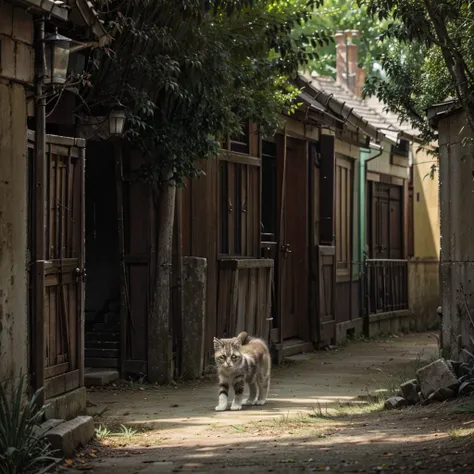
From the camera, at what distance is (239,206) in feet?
55.3

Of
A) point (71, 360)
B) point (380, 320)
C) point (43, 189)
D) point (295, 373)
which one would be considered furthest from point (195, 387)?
point (380, 320)

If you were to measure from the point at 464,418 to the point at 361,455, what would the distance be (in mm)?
2275

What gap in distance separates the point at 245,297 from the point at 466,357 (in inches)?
198

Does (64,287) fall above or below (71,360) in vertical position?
above

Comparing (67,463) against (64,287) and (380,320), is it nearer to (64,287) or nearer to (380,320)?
(64,287)

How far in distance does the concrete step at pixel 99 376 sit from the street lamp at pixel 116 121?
321cm

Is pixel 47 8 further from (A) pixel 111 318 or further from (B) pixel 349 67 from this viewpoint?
(B) pixel 349 67

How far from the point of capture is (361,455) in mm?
8344

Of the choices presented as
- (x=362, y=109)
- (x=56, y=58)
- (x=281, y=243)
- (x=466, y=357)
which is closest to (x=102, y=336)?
(x=281, y=243)

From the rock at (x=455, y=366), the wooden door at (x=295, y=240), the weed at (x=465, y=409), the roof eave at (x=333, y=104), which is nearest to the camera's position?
the weed at (x=465, y=409)

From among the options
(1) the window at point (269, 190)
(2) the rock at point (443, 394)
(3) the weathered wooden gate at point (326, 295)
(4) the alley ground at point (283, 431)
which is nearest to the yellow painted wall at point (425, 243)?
(3) the weathered wooden gate at point (326, 295)

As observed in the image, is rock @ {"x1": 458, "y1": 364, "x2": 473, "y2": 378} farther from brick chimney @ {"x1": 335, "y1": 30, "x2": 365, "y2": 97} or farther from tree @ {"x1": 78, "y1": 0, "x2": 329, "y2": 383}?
brick chimney @ {"x1": 335, "y1": 30, "x2": 365, "y2": 97}

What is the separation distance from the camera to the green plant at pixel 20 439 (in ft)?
25.9

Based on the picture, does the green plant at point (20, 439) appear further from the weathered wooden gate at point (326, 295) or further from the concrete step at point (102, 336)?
the weathered wooden gate at point (326, 295)
